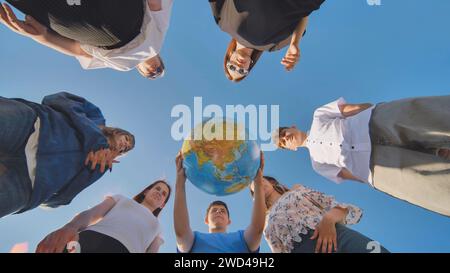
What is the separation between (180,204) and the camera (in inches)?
103

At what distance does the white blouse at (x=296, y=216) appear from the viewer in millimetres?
2520

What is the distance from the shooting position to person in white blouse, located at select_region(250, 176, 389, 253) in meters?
2.36

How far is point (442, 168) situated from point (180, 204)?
1.95 meters

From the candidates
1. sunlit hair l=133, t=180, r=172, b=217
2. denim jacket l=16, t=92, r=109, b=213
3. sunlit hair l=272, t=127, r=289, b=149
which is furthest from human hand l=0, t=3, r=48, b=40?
sunlit hair l=272, t=127, r=289, b=149

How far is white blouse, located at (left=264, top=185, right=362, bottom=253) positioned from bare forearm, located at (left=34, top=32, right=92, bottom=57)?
83.5 inches

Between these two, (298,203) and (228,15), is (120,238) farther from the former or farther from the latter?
(228,15)

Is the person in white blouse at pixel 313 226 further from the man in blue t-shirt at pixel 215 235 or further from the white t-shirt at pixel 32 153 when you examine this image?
the white t-shirt at pixel 32 153

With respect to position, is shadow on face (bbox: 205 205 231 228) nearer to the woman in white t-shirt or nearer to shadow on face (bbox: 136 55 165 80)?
the woman in white t-shirt

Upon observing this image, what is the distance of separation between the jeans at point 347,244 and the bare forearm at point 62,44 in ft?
7.71

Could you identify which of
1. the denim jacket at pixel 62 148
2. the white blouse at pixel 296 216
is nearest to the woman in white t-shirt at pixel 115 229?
the denim jacket at pixel 62 148

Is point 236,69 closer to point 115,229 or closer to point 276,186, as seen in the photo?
point 276,186
